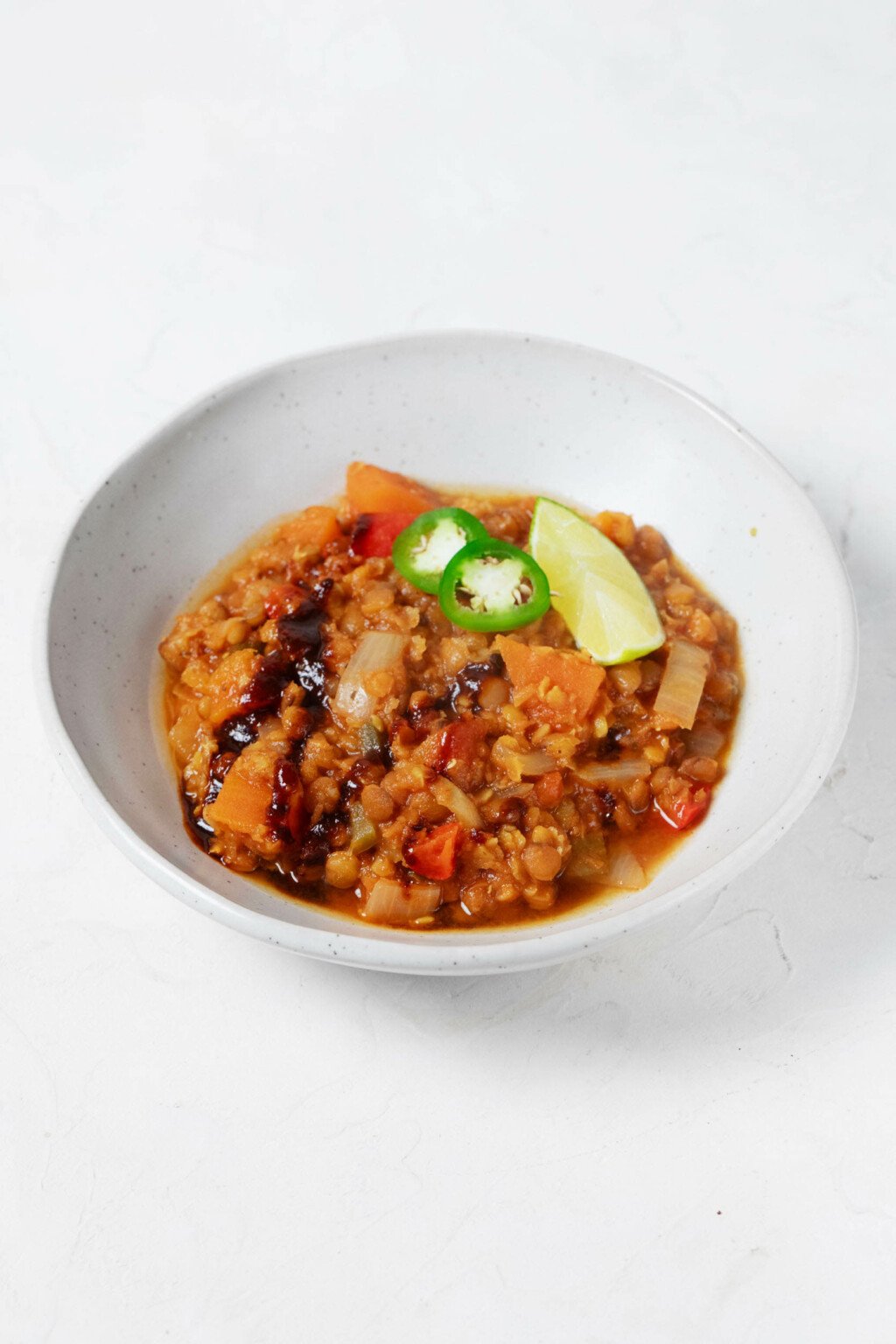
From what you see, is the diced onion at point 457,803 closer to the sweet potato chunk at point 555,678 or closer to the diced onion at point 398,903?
the diced onion at point 398,903

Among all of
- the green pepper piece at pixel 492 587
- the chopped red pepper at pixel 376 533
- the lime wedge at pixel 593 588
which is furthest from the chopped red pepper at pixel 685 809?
the chopped red pepper at pixel 376 533

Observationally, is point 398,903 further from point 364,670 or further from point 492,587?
point 492,587

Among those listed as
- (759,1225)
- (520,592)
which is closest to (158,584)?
(520,592)

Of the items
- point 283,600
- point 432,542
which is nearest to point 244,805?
point 283,600

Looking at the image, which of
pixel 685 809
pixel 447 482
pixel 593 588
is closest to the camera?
pixel 685 809

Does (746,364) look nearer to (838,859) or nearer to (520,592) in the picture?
(520,592)

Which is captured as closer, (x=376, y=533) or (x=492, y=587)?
(x=492, y=587)
